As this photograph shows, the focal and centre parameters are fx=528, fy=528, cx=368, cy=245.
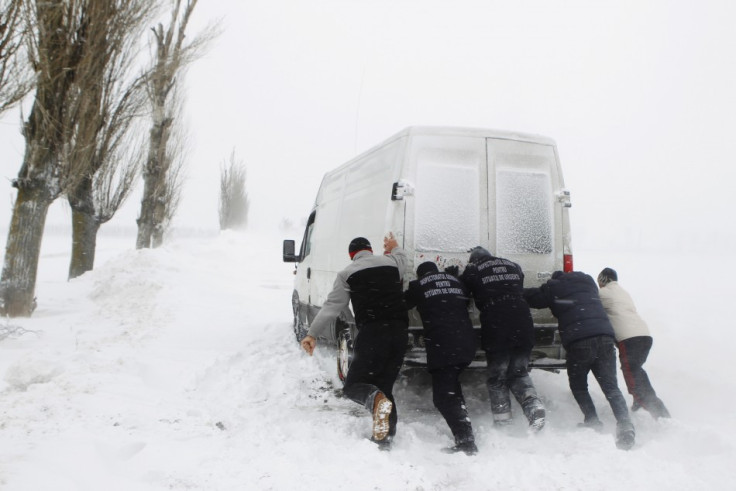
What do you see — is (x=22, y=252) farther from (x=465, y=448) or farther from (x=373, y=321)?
(x=465, y=448)

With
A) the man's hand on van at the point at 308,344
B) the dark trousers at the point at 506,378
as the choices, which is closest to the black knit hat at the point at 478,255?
the dark trousers at the point at 506,378

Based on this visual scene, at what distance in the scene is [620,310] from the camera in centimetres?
505

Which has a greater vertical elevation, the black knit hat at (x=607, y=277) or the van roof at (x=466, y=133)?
the van roof at (x=466, y=133)

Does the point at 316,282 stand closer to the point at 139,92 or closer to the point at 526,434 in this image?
the point at 526,434

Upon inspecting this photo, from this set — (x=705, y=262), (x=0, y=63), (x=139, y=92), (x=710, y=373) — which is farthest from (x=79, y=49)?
(x=705, y=262)

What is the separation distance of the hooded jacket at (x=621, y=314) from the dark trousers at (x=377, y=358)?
6.83 ft

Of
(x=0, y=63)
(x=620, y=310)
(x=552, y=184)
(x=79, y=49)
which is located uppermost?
(x=79, y=49)

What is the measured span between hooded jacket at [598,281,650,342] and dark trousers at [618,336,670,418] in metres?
0.06

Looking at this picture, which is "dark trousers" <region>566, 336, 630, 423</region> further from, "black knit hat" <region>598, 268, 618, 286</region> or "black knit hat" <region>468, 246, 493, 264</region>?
"black knit hat" <region>468, 246, 493, 264</region>

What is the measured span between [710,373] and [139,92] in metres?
12.0

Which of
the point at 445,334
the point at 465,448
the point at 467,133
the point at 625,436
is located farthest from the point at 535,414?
the point at 467,133

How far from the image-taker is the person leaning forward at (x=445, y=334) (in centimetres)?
440

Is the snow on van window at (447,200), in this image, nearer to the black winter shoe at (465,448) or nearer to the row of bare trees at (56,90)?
the black winter shoe at (465,448)

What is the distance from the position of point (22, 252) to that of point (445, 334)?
7.94 meters
